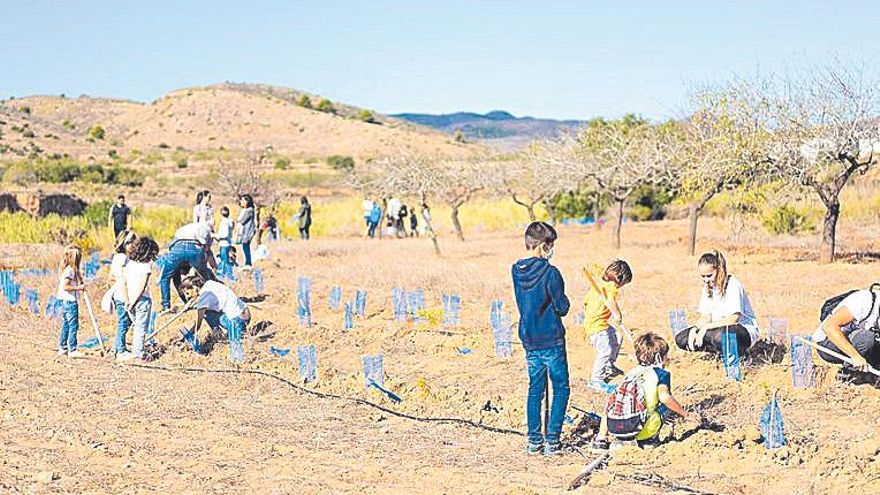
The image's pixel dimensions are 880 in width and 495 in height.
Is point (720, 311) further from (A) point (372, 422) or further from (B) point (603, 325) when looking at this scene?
(A) point (372, 422)

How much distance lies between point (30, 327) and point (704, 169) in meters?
11.7

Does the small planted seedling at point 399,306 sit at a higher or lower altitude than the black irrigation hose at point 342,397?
higher

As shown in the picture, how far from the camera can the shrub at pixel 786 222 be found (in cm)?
2758

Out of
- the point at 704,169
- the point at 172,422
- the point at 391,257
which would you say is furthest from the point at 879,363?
the point at 391,257

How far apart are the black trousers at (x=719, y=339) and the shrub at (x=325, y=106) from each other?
98154 millimetres

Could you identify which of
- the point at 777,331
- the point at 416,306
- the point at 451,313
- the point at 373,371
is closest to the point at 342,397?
the point at 373,371

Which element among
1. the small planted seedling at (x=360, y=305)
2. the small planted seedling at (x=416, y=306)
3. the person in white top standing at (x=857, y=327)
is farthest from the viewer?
the small planted seedling at (x=360, y=305)

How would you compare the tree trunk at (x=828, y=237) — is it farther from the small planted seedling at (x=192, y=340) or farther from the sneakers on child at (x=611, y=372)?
the small planted seedling at (x=192, y=340)

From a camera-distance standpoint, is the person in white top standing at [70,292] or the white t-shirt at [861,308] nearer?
the white t-shirt at [861,308]

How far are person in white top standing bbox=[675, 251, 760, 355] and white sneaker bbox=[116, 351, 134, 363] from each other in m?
5.24

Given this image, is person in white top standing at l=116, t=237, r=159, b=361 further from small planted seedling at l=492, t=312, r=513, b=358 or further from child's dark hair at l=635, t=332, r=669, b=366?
child's dark hair at l=635, t=332, r=669, b=366

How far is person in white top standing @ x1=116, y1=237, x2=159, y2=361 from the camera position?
9953mm

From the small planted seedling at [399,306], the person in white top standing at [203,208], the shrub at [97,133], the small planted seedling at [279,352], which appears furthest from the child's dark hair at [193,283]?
the shrub at [97,133]

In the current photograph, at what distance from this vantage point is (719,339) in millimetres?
8672
